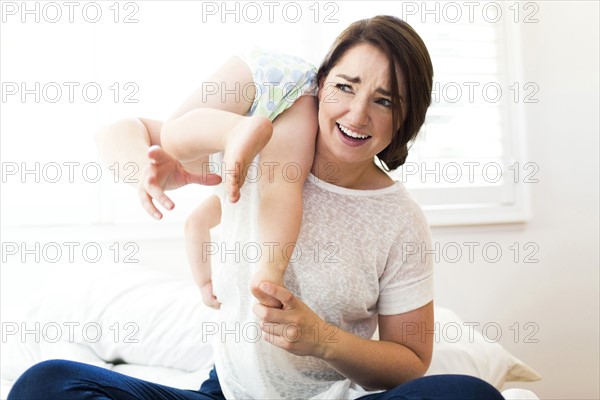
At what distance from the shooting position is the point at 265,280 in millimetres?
958

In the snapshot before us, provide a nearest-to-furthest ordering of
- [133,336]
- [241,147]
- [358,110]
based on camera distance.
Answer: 1. [241,147]
2. [358,110]
3. [133,336]

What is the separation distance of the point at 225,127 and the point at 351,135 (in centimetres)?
26

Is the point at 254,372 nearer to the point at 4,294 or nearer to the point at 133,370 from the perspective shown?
the point at 133,370

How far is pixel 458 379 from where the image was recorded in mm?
970

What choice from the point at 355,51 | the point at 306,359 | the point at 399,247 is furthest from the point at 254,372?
the point at 355,51

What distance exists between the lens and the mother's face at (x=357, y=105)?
3.66 feet

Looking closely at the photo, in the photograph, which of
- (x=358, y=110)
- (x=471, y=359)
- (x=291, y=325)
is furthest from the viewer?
(x=471, y=359)

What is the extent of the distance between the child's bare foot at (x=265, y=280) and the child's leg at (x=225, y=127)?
0.47 ft

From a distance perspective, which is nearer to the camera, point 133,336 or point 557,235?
point 133,336
